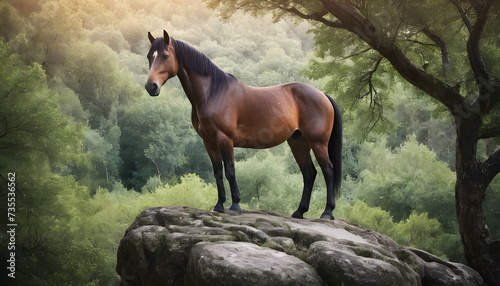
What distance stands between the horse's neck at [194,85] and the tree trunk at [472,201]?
16.8 feet

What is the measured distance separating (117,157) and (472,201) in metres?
29.4

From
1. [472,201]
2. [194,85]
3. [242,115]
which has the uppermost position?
[194,85]

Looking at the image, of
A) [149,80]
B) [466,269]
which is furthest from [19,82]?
[466,269]

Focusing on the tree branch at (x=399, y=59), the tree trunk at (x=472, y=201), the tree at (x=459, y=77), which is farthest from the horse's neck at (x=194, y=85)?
the tree trunk at (x=472, y=201)

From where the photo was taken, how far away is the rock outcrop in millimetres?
4941

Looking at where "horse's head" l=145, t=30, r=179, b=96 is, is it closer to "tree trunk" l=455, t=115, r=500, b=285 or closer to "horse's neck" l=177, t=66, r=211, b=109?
"horse's neck" l=177, t=66, r=211, b=109

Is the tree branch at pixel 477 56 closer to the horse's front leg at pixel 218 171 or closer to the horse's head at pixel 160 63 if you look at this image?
the horse's front leg at pixel 218 171

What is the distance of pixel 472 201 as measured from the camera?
853 cm

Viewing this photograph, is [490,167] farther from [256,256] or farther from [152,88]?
[152,88]

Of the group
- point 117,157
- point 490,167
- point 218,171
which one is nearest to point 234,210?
point 218,171

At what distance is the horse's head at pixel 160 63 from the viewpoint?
21.0 feet

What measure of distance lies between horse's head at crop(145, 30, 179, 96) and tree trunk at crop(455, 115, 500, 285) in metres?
5.70

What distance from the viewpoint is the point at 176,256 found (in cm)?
573

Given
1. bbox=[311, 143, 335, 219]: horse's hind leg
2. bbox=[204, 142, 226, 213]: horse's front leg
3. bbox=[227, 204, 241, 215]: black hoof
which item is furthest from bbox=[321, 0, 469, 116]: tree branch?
bbox=[227, 204, 241, 215]: black hoof
